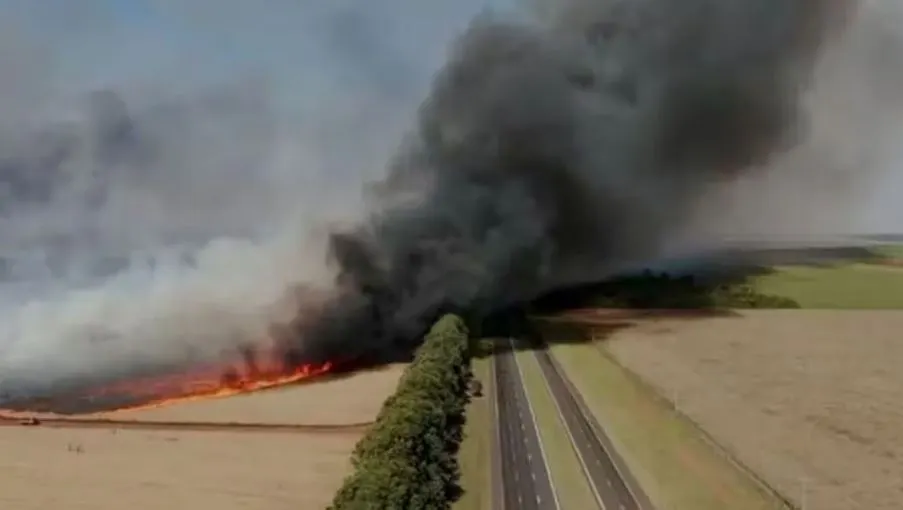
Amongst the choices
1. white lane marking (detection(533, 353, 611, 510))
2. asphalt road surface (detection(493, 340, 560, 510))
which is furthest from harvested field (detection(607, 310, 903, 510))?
asphalt road surface (detection(493, 340, 560, 510))

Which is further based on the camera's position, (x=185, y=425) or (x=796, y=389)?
(x=796, y=389)

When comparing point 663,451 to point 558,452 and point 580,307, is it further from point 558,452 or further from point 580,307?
point 580,307

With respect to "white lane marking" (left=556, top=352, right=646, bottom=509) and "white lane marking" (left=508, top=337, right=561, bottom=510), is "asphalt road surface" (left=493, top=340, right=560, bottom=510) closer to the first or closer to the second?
"white lane marking" (left=508, top=337, right=561, bottom=510)

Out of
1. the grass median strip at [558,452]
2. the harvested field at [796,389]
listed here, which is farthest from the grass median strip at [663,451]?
the grass median strip at [558,452]

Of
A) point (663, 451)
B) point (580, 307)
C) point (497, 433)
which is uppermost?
point (580, 307)

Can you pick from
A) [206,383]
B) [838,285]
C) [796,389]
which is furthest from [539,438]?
[838,285]
